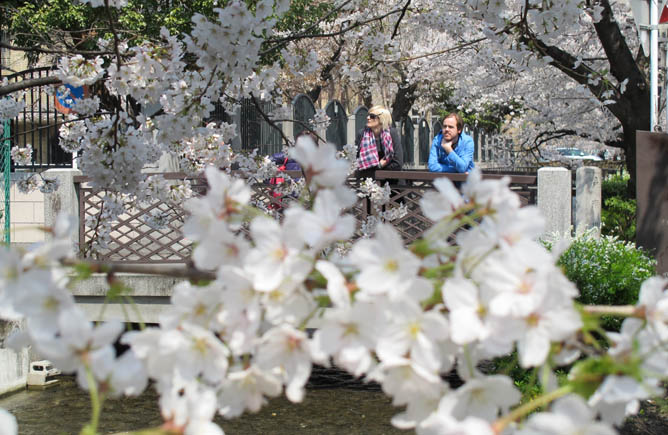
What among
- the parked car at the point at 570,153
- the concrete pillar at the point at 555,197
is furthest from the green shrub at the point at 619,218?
the parked car at the point at 570,153

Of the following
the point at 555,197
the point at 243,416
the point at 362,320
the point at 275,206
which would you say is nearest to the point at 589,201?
the point at 555,197

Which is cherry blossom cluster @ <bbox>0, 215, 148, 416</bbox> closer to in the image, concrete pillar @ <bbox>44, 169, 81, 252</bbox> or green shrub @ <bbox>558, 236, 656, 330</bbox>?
green shrub @ <bbox>558, 236, 656, 330</bbox>

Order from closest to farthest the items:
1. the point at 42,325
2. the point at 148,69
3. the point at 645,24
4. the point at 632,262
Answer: the point at 42,325, the point at 148,69, the point at 632,262, the point at 645,24

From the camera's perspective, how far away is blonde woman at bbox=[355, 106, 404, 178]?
7336mm

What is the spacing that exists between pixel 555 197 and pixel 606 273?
1.61 metres

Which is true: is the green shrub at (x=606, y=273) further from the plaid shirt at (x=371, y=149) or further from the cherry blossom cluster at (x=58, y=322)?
the cherry blossom cluster at (x=58, y=322)

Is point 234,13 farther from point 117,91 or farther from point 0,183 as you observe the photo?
point 0,183

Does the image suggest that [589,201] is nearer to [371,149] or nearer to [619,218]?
[371,149]

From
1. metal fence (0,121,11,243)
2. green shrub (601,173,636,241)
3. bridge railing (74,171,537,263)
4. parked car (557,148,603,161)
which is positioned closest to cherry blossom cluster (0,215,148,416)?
bridge railing (74,171,537,263)

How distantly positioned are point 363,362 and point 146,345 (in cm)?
28

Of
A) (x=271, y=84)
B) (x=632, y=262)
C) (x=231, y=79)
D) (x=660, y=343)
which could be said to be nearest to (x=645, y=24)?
(x=632, y=262)

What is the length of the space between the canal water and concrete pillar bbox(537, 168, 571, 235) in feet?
7.75

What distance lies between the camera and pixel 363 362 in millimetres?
898

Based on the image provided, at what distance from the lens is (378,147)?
748 cm
